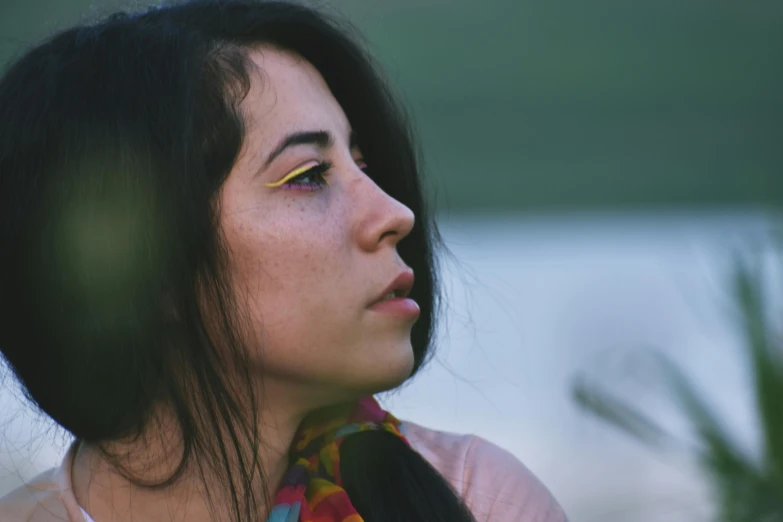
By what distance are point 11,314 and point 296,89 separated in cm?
54

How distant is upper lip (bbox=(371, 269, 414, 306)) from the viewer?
153 cm

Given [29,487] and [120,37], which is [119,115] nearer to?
[120,37]

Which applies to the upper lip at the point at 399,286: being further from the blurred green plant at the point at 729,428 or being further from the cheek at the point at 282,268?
the blurred green plant at the point at 729,428

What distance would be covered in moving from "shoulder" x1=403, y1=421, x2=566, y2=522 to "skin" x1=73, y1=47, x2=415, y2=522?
28 cm

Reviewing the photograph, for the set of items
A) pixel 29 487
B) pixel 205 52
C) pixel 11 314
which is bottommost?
pixel 29 487

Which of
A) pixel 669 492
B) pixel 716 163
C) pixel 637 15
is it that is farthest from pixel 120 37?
pixel 716 163

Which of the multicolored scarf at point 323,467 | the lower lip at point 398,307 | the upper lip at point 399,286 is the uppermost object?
the upper lip at point 399,286

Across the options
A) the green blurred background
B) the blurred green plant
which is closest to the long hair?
the blurred green plant

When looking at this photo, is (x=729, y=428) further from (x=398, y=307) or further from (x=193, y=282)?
(x=193, y=282)

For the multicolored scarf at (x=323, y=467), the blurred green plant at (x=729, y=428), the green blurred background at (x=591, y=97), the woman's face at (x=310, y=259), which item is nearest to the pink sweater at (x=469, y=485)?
the multicolored scarf at (x=323, y=467)

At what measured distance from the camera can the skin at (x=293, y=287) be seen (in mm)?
1484

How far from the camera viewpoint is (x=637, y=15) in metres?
4.83

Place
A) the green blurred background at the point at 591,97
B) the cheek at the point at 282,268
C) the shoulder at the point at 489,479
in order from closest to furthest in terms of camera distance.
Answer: the cheek at the point at 282,268 → the shoulder at the point at 489,479 → the green blurred background at the point at 591,97

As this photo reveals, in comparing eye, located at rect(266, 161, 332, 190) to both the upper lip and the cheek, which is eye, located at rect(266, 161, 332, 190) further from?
the upper lip
